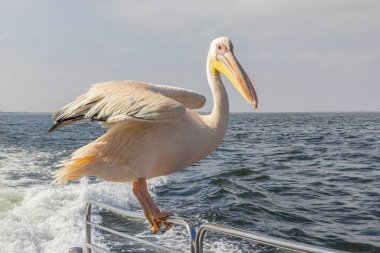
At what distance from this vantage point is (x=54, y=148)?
2047cm

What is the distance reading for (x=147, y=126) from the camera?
8.02ft

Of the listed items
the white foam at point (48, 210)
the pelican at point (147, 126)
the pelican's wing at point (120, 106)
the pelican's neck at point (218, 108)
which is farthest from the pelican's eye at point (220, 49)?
the white foam at point (48, 210)

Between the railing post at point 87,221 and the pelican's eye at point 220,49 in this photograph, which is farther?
the railing post at point 87,221

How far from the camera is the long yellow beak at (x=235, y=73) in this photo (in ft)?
7.98

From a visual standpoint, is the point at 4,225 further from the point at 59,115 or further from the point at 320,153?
the point at 320,153

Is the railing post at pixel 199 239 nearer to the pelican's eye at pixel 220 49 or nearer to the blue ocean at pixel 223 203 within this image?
the pelican's eye at pixel 220 49

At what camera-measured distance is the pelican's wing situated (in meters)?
2.29

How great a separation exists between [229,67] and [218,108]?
0.74ft

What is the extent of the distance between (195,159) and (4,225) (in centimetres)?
561

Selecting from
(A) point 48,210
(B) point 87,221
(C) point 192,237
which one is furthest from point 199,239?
(A) point 48,210

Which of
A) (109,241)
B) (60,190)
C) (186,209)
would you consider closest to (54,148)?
(60,190)

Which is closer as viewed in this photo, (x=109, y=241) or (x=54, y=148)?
(x=109, y=241)

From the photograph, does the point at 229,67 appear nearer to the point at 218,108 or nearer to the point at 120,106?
the point at 218,108

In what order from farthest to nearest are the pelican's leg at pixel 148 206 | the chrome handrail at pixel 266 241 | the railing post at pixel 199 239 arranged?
the pelican's leg at pixel 148 206 → the railing post at pixel 199 239 → the chrome handrail at pixel 266 241
